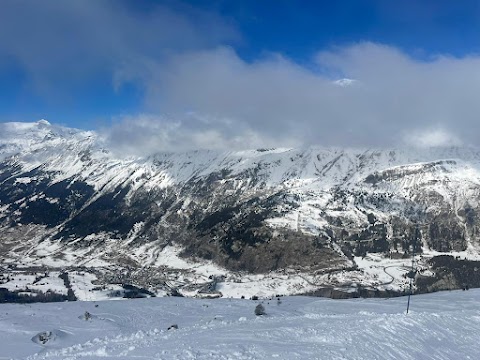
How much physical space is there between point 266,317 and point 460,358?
18087 millimetres

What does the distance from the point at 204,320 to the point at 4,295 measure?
17436cm

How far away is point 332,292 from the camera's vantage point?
195 m

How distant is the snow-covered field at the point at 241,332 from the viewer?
29906 millimetres

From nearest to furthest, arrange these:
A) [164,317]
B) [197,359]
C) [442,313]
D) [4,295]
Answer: [197,359], [442,313], [164,317], [4,295]

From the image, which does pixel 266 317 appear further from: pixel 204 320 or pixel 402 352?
pixel 402 352

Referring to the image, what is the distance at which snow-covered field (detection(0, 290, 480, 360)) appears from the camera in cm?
2991

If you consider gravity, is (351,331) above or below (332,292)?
above

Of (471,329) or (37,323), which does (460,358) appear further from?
(37,323)

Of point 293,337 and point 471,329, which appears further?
point 471,329

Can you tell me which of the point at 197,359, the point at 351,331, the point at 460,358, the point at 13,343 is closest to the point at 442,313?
the point at 460,358

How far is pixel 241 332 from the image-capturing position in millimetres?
35656

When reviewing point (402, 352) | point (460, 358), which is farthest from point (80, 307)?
point (460, 358)

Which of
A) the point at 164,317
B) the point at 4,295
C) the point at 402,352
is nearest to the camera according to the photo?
the point at 402,352

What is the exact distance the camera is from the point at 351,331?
114 ft
